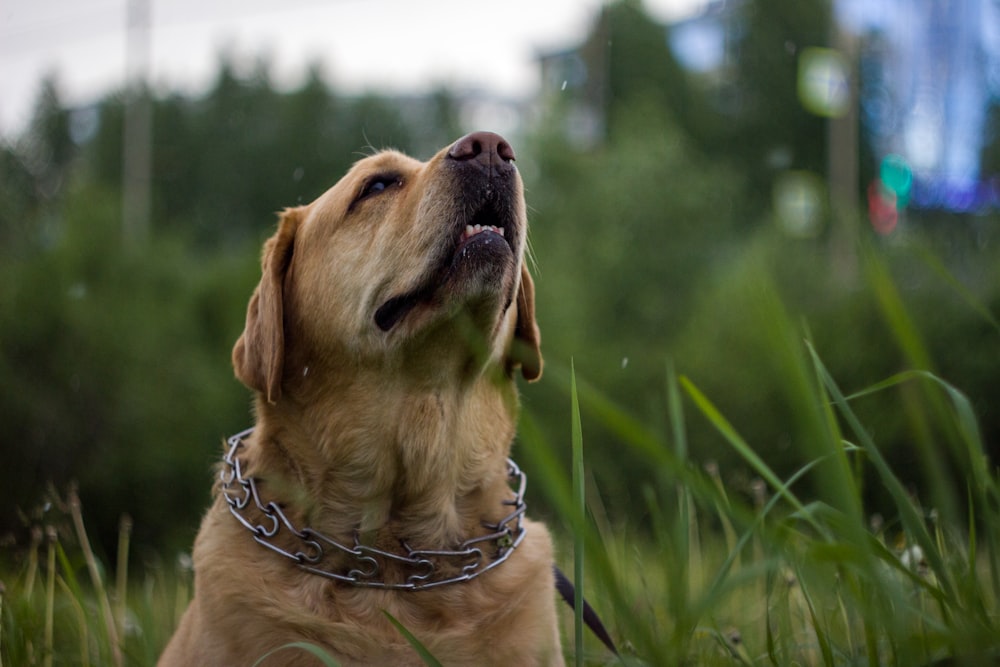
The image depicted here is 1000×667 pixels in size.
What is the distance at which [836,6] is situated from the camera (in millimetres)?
21469

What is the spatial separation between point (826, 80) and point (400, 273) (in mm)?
24721

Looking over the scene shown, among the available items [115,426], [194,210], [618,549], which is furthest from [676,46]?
[618,549]

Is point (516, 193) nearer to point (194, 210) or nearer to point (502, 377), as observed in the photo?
point (502, 377)

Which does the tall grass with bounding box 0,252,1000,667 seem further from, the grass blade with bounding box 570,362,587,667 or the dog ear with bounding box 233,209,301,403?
the dog ear with bounding box 233,209,301,403

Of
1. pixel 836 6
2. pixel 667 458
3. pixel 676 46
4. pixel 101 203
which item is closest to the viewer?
pixel 667 458

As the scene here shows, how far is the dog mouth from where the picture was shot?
2.69 m

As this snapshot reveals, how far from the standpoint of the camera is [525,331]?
3305 mm

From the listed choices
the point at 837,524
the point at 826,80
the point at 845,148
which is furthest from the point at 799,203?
the point at 837,524

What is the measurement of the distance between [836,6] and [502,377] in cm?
2135

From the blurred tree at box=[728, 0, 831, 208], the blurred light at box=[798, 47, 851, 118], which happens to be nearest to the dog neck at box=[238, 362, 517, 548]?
the blurred light at box=[798, 47, 851, 118]

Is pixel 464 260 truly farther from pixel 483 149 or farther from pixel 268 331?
pixel 268 331

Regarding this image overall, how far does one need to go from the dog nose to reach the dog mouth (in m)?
0.13

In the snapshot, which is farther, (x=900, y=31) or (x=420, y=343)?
(x=900, y=31)

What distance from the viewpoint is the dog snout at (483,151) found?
2764 mm
